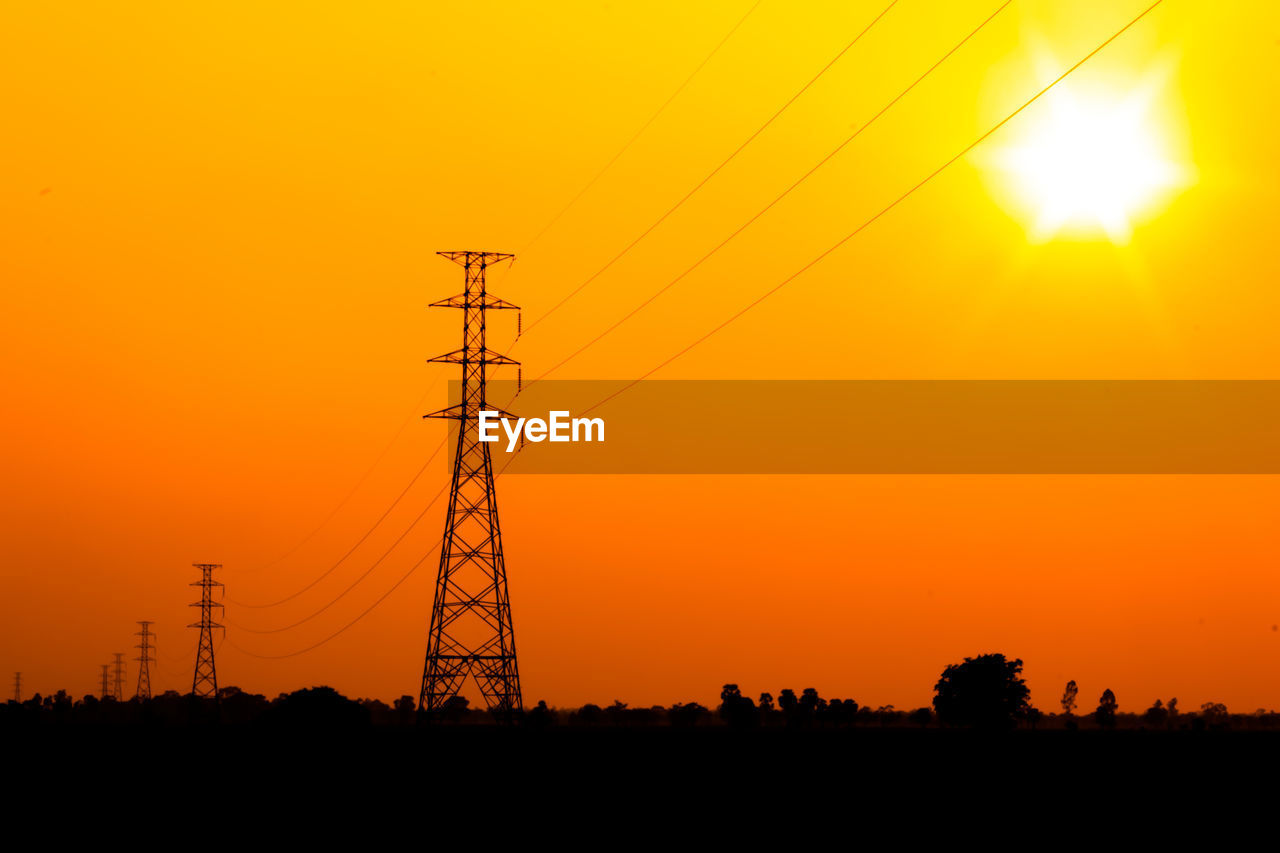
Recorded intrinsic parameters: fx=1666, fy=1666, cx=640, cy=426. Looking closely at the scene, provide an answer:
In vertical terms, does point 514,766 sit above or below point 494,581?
below

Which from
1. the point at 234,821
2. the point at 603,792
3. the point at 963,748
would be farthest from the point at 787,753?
the point at 234,821

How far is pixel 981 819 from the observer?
149 ft

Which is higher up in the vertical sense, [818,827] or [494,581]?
[494,581]

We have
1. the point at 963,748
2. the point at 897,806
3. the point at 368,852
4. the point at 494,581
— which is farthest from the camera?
the point at 963,748

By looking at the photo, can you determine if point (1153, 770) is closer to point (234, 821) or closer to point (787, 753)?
point (787, 753)

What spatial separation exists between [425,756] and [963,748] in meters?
31.4

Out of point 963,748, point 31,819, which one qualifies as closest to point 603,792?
point 31,819

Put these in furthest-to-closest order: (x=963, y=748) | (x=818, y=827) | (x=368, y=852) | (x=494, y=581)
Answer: (x=963, y=748) → (x=494, y=581) → (x=818, y=827) → (x=368, y=852)

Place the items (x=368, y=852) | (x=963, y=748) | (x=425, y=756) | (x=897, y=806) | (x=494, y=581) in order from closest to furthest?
(x=368, y=852) < (x=897, y=806) < (x=425, y=756) < (x=494, y=581) < (x=963, y=748)

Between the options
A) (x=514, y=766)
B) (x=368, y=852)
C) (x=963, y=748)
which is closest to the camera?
(x=368, y=852)

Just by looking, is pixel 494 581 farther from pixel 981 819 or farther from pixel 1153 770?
pixel 981 819

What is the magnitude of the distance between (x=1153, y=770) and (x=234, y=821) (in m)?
39.1

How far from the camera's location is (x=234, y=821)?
44656 mm

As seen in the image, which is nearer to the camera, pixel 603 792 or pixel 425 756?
pixel 603 792
